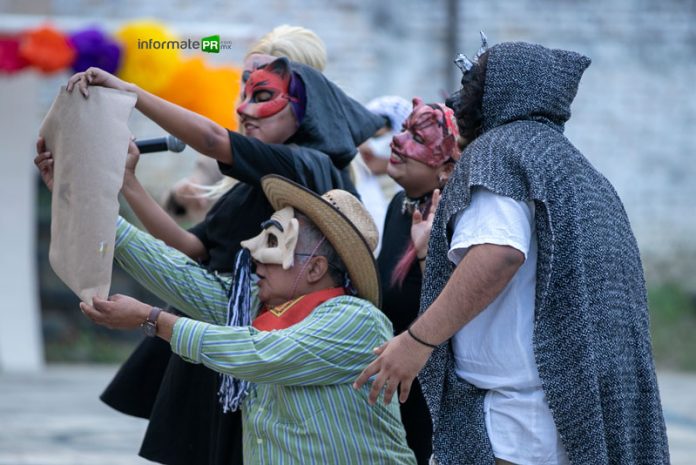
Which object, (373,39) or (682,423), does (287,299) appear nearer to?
(682,423)

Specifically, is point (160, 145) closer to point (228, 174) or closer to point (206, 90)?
point (228, 174)

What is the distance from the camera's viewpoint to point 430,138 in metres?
3.75

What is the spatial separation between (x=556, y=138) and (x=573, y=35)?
32.7ft

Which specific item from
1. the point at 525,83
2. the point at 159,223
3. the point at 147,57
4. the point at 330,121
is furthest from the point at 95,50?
the point at 525,83

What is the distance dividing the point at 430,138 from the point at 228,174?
0.68 metres

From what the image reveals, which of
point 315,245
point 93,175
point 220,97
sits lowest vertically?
point 315,245

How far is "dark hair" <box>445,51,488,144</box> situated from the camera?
3.02 m

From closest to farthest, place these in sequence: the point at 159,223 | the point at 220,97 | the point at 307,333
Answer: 1. the point at 307,333
2. the point at 159,223
3. the point at 220,97

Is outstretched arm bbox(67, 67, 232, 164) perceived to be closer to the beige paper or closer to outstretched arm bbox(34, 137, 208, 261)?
the beige paper

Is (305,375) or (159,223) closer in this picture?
(305,375)

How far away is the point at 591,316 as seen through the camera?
2850mm

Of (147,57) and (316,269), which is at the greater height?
(147,57)

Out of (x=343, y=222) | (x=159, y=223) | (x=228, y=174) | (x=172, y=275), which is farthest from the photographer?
(x=159, y=223)

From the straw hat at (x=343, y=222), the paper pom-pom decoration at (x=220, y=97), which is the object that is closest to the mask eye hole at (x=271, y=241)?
the straw hat at (x=343, y=222)
